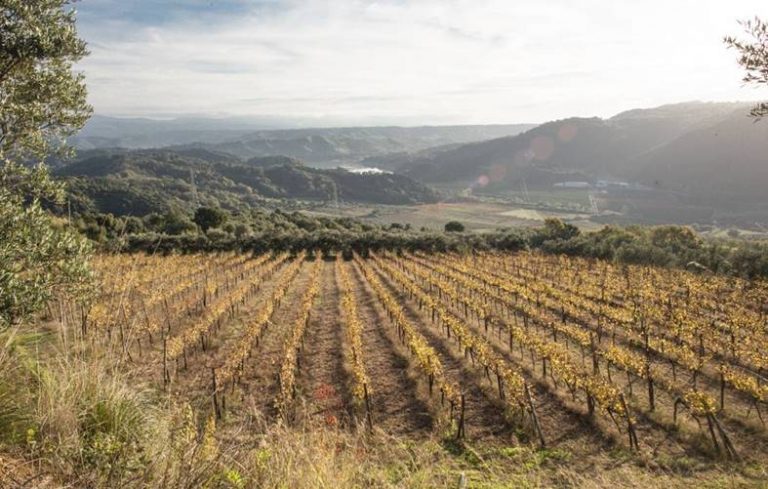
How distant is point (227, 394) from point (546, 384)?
31.8 ft

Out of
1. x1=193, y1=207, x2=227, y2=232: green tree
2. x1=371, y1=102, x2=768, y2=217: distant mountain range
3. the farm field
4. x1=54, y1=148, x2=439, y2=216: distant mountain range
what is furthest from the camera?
x1=54, y1=148, x2=439, y2=216: distant mountain range

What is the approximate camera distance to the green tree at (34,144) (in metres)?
5.87

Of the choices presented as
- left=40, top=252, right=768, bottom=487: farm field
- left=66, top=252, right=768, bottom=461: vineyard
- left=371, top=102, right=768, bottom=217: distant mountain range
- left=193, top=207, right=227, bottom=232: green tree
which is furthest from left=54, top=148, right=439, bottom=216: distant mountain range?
left=40, top=252, right=768, bottom=487: farm field

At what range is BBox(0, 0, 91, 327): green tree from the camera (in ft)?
19.2

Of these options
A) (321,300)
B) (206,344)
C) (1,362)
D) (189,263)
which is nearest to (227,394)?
(206,344)

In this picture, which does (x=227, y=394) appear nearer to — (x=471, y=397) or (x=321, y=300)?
(x=471, y=397)

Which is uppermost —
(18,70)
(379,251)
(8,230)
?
(18,70)

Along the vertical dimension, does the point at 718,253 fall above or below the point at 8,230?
below

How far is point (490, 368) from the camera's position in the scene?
599 inches

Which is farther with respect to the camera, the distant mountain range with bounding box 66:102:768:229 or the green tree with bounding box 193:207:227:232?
the distant mountain range with bounding box 66:102:768:229

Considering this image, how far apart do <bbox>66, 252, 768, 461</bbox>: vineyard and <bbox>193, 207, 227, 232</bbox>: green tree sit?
1303 inches

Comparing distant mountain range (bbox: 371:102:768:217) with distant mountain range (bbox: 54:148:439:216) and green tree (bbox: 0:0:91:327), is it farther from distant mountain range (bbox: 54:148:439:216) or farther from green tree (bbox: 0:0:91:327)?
green tree (bbox: 0:0:91:327)

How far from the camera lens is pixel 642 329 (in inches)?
741

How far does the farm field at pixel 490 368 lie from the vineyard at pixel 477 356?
78 mm
